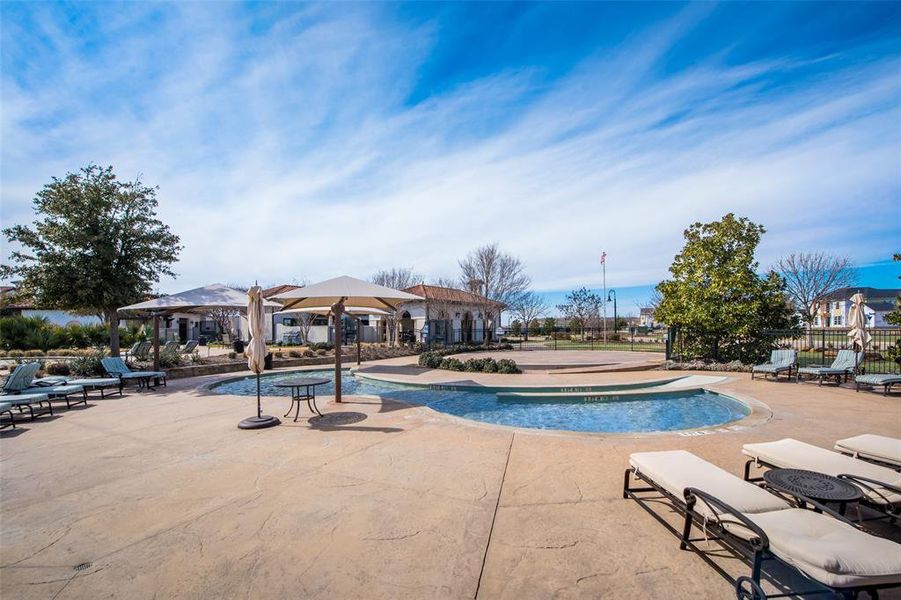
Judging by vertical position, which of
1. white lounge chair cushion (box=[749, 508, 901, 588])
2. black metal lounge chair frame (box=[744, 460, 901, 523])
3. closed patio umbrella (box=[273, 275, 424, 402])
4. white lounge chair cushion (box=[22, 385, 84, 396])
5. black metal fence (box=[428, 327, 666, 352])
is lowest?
black metal fence (box=[428, 327, 666, 352])

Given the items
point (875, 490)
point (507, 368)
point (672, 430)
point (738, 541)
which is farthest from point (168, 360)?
point (875, 490)

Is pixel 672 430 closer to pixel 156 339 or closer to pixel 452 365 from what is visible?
pixel 452 365

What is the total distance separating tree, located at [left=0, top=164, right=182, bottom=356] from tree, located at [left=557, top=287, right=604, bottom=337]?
36863 mm

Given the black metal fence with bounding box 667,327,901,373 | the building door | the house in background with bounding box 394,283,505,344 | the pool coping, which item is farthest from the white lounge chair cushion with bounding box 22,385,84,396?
the building door

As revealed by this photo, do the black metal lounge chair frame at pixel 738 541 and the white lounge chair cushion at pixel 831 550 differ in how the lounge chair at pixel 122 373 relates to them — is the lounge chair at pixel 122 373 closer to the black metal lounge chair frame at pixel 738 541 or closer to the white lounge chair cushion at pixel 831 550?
the black metal lounge chair frame at pixel 738 541

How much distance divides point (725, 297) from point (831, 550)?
14066 millimetres

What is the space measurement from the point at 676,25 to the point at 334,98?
7408 millimetres

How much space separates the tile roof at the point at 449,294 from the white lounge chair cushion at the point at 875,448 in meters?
26.7

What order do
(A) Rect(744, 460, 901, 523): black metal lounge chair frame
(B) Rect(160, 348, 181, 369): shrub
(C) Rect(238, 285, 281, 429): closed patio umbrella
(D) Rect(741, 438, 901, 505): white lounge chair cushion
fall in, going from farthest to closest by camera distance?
(B) Rect(160, 348, 181, 369): shrub → (C) Rect(238, 285, 281, 429): closed patio umbrella → (D) Rect(741, 438, 901, 505): white lounge chair cushion → (A) Rect(744, 460, 901, 523): black metal lounge chair frame

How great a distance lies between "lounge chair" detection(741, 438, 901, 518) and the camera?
2984 millimetres

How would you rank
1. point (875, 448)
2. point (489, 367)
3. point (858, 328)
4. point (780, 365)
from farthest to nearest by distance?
point (489, 367)
point (780, 365)
point (858, 328)
point (875, 448)

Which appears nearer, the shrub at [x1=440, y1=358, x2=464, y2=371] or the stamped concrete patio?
the stamped concrete patio

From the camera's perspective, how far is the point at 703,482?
306 cm

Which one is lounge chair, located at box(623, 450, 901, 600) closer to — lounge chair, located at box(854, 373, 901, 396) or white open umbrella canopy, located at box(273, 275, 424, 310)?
white open umbrella canopy, located at box(273, 275, 424, 310)
